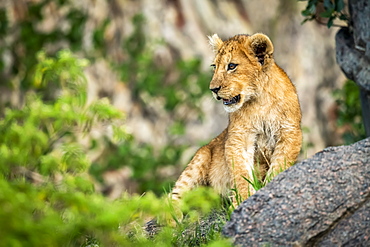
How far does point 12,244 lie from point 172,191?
126 inches

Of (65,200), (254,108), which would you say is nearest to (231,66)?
(254,108)

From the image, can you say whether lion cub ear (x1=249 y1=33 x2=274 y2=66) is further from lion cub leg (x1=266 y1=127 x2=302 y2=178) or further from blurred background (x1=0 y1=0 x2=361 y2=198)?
blurred background (x1=0 y1=0 x2=361 y2=198)

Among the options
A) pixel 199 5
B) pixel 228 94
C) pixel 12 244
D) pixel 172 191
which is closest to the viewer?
pixel 12 244

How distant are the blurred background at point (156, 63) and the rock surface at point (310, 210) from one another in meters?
8.60

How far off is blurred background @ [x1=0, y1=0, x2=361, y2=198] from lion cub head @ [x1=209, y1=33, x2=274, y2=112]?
7.75 m

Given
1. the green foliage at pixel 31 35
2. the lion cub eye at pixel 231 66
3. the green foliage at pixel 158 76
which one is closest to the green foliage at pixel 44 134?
the lion cub eye at pixel 231 66

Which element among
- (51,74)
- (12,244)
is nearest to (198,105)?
(51,74)

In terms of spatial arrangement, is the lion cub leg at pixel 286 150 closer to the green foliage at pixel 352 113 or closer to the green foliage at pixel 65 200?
the green foliage at pixel 65 200

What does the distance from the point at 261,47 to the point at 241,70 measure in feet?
0.81

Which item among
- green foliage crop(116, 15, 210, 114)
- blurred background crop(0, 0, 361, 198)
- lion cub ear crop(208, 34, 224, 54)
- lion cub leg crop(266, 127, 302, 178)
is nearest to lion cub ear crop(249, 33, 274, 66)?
lion cub ear crop(208, 34, 224, 54)

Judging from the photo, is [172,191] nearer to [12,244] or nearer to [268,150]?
[268,150]

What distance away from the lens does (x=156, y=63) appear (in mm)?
14797

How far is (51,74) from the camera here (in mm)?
6703

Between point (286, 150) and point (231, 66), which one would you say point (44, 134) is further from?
point (286, 150)
